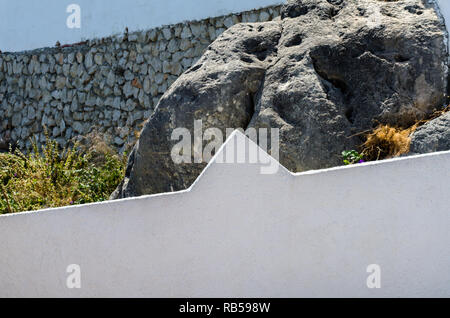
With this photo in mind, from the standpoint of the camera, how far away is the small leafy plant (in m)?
4.61

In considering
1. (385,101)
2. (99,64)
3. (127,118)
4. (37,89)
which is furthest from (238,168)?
(37,89)

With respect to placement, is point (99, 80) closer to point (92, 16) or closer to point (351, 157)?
point (92, 16)

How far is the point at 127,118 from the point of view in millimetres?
9852

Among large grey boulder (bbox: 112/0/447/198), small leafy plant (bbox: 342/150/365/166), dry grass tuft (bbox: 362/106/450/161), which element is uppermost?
large grey boulder (bbox: 112/0/447/198)

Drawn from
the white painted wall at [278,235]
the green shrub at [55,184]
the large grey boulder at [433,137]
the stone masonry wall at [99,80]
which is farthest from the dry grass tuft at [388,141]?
the stone masonry wall at [99,80]

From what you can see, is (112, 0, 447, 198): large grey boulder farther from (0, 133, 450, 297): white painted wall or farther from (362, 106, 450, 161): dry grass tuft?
(0, 133, 450, 297): white painted wall

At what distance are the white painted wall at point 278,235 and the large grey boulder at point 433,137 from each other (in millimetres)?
820

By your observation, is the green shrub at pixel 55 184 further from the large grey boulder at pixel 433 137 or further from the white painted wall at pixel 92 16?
the large grey boulder at pixel 433 137

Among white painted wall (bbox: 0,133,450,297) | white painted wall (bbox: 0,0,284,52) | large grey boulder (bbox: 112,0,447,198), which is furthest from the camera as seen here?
white painted wall (bbox: 0,0,284,52)

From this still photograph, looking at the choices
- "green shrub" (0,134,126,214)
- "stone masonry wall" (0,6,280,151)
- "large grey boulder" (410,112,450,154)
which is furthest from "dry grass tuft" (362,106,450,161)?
"stone masonry wall" (0,6,280,151)

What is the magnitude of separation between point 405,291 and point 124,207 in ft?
6.35

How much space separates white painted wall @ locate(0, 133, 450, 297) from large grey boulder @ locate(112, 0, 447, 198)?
106 centimetres
